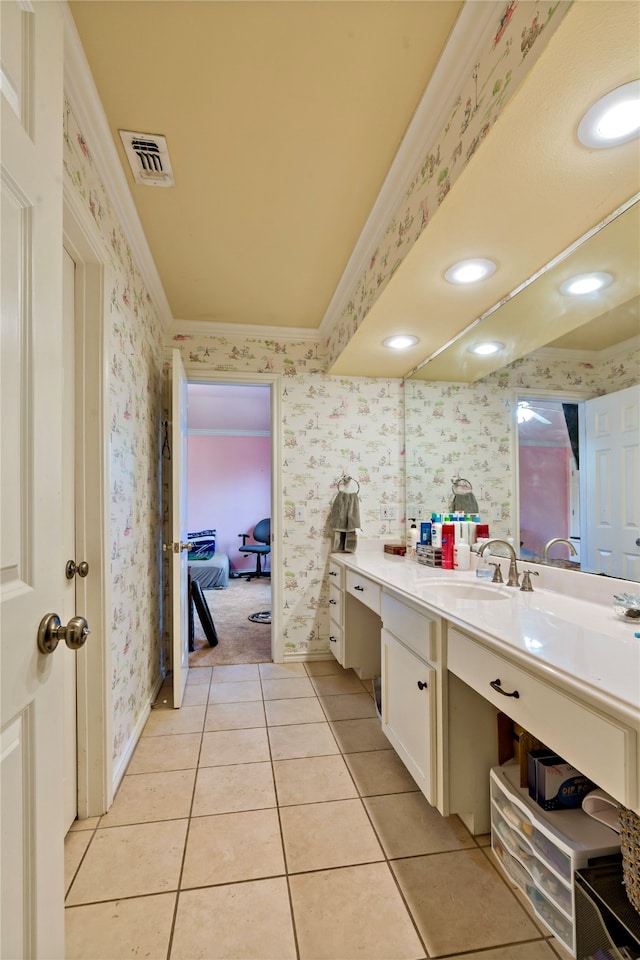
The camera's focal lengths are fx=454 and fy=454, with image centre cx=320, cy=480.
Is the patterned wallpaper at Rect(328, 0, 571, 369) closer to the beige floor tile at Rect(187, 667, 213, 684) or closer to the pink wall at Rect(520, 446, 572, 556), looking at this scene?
the pink wall at Rect(520, 446, 572, 556)

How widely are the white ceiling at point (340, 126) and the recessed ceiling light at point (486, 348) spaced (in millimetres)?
169

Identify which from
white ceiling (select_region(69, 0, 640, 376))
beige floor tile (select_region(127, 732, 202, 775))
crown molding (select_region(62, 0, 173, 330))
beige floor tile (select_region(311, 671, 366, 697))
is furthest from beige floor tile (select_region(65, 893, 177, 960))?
crown molding (select_region(62, 0, 173, 330))

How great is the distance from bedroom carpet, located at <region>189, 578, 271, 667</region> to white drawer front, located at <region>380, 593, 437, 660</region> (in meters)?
1.62

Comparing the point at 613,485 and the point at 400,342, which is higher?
the point at 400,342

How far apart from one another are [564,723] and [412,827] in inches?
39.7

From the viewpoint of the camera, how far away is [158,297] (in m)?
2.75

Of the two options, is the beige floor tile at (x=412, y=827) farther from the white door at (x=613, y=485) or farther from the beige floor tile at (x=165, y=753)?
the white door at (x=613, y=485)

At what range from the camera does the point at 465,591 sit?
1.98 metres

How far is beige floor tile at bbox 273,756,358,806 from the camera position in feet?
5.83

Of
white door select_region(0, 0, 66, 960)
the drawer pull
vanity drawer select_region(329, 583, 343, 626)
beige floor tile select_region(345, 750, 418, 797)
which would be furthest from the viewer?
vanity drawer select_region(329, 583, 343, 626)

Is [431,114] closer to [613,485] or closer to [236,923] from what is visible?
[613,485]

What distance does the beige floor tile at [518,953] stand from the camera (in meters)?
1.15

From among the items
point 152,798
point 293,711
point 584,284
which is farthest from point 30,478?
point 293,711

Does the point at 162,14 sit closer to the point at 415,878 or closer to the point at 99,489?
the point at 99,489
